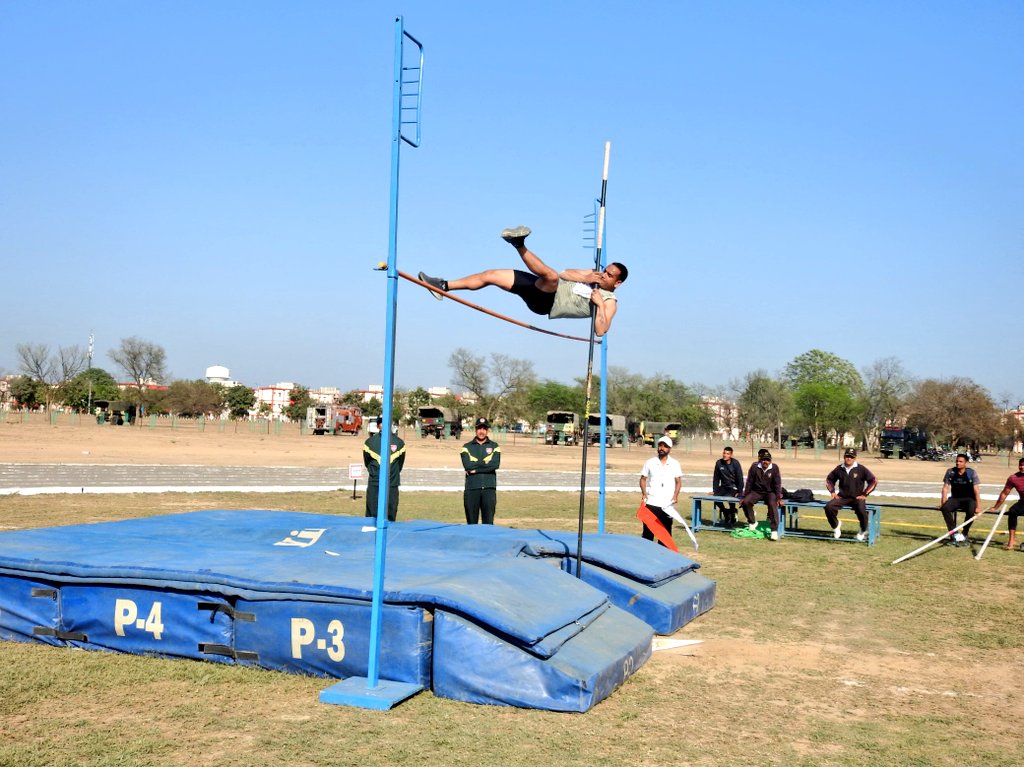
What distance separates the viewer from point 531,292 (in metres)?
7.64

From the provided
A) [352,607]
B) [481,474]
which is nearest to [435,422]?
[481,474]

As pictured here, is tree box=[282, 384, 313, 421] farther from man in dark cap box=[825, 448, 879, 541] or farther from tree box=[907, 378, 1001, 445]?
man in dark cap box=[825, 448, 879, 541]

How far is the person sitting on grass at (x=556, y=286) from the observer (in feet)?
23.9

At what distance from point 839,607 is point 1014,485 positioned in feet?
20.8

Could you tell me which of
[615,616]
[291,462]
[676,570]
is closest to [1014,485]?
[676,570]

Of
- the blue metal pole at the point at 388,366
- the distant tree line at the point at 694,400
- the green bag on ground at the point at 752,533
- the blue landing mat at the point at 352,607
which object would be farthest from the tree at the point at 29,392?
the blue metal pole at the point at 388,366

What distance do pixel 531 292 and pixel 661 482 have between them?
4.64 meters

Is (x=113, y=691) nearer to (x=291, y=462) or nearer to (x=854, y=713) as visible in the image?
(x=854, y=713)

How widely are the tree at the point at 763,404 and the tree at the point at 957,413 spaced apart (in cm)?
1683

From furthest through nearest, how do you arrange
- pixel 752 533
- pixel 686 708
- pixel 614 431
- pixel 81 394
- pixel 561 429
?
pixel 81 394 → pixel 614 431 → pixel 561 429 → pixel 752 533 → pixel 686 708

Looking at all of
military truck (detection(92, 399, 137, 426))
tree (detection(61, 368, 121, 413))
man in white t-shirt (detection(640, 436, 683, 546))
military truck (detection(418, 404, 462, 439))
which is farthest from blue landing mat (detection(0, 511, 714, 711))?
tree (detection(61, 368, 121, 413))

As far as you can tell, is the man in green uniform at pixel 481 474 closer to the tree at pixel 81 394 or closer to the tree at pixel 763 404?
the tree at pixel 81 394

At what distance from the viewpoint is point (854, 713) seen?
5605 millimetres

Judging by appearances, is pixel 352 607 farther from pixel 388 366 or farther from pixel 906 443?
pixel 906 443
